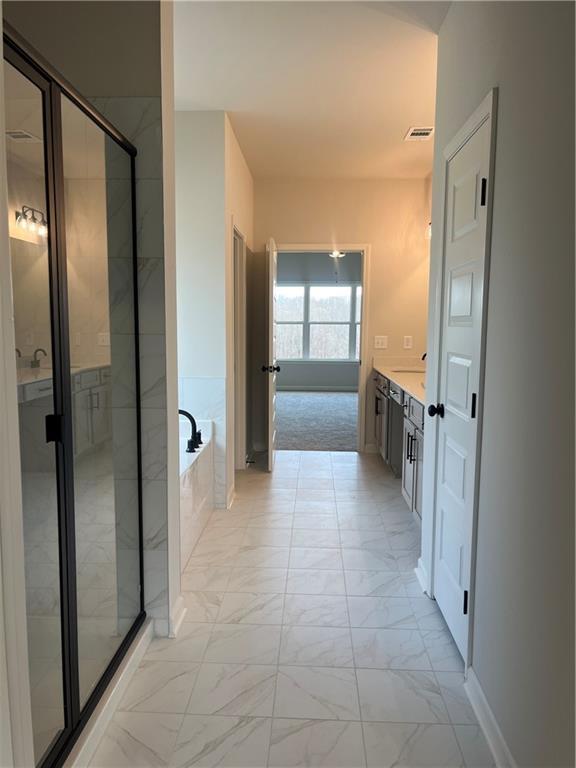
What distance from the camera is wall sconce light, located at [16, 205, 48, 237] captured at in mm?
1379

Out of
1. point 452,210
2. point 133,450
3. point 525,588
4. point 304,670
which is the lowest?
point 304,670

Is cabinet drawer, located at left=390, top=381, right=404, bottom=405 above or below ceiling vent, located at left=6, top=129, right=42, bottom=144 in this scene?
below

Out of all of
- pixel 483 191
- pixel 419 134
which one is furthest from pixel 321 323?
pixel 483 191

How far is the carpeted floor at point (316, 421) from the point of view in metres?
5.71

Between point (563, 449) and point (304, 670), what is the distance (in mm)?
1355

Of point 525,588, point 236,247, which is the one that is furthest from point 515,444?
point 236,247

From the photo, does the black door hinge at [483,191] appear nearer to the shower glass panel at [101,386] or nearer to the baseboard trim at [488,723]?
the shower glass panel at [101,386]

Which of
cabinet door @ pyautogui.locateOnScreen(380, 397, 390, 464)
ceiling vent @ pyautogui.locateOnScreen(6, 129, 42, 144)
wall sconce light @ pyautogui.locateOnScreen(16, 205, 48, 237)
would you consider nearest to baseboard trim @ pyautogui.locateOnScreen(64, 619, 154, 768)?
wall sconce light @ pyautogui.locateOnScreen(16, 205, 48, 237)

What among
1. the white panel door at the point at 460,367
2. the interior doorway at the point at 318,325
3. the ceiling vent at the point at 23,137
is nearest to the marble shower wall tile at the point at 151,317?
the ceiling vent at the point at 23,137

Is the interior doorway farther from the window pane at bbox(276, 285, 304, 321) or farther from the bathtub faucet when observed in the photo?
the bathtub faucet

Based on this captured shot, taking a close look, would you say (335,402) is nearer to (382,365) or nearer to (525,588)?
(382,365)

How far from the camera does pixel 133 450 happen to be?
2.07 m

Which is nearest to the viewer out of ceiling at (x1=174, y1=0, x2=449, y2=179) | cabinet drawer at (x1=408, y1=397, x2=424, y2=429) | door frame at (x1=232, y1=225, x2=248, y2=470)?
ceiling at (x1=174, y1=0, x2=449, y2=179)

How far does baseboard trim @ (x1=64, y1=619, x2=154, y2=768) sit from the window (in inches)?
331
